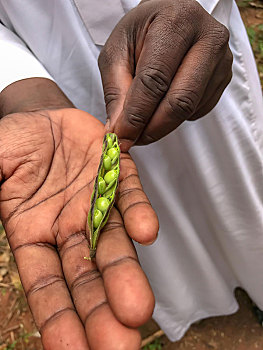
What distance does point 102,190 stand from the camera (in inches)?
48.8

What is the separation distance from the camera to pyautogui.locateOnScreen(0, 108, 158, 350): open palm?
0.96 meters

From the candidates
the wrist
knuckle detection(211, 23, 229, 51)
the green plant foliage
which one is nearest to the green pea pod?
the wrist

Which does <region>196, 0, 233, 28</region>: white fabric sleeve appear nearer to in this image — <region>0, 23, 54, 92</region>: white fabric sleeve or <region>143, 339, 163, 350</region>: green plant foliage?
<region>0, 23, 54, 92</region>: white fabric sleeve

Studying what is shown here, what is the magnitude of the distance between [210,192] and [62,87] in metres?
0.78

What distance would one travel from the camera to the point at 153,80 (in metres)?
1.24

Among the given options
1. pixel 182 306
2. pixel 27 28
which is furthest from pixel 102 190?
pixel 182 306

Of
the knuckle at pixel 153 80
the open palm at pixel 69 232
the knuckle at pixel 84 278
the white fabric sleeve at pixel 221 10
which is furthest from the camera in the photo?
the white fabric sleeve at pixel 221 10

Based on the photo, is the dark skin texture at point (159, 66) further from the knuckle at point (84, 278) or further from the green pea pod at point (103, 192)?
the knuckle at point (84, 278)

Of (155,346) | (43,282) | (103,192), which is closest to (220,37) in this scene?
(103,192)

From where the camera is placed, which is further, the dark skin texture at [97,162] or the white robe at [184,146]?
the white robe at [184,146]

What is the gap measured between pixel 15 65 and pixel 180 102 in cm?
71

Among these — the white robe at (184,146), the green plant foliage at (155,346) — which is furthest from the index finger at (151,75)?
the green plant foliage at (155,346)

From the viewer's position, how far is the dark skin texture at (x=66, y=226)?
963 millimetres

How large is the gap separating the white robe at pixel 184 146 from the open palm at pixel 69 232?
0.84 ft
